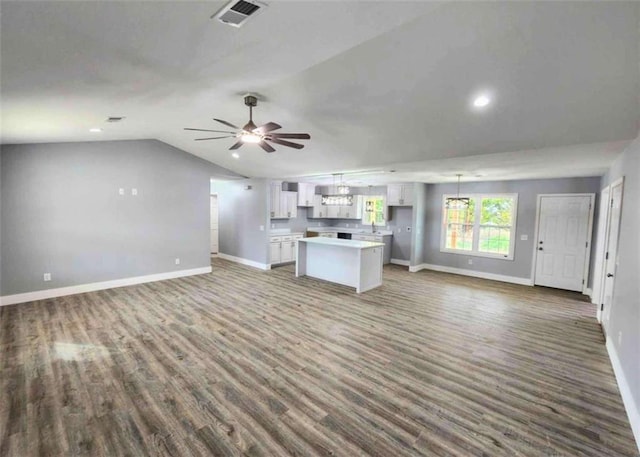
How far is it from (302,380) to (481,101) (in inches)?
130

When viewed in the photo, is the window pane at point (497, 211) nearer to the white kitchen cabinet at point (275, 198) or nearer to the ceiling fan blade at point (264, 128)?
the white kitchen cabinet at point (275, 198)

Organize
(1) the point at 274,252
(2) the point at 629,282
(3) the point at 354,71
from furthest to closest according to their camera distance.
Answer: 1. (1) the point at 274,252
2. (2) the point at 629,282
3. (3) the point at 354,71

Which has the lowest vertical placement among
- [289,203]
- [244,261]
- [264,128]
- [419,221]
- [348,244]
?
[244,261]

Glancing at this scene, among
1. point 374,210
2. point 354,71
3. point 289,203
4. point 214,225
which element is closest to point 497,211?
point 374,210

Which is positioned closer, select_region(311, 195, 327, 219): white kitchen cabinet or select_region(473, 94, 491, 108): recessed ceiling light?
select_region(473, 94, 491, 108): recessed ceiling light

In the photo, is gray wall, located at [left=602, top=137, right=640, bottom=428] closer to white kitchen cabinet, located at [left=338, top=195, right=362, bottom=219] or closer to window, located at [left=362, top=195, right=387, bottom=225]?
window, located at [left=362, top=195, right=387, bottom=225]

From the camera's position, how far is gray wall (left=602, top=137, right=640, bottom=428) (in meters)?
2.48

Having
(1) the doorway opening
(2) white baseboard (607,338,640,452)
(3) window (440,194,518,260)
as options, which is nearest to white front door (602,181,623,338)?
(1) the doorway opening

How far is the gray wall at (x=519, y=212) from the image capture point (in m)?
6.34

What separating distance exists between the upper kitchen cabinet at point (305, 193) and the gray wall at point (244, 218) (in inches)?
57.4

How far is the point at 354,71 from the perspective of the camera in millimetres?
2764

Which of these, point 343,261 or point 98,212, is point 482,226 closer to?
point 343,261

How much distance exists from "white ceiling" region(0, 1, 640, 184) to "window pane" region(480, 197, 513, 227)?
2.83 m

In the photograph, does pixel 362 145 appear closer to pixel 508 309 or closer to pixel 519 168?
pixel 519 168
